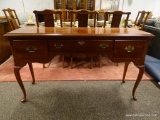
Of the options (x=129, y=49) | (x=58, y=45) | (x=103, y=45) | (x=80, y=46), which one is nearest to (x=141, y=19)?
(x=129, y=49)

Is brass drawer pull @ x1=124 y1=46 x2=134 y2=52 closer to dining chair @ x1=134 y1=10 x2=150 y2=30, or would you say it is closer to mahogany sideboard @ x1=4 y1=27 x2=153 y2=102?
mahogany sideboard @ x1=4 y1=27 x2=153 y2=102

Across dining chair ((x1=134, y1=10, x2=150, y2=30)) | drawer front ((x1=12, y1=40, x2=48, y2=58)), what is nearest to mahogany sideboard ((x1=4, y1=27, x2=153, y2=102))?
drawer front ((x1=12, y1=40, x2=48, y2=58))

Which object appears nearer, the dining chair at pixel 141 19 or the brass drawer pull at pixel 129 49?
the brass drawer pull at pixel 129 49

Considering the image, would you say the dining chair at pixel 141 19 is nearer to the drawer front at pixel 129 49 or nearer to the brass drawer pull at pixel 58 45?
the drawer front at pixel 129 49

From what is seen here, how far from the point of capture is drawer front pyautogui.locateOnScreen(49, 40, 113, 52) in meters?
1.28

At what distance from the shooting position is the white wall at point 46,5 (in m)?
4.91

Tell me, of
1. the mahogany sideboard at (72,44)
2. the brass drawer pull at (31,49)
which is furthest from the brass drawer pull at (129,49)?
the brass drawer pull at (31,49)

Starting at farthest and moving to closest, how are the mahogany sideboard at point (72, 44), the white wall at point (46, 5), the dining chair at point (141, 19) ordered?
the white wall at point (46, 5), the dining chair at point (141, 19), the mahogany sideboard at point (72, 44)

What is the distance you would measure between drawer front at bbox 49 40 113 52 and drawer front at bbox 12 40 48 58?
8 centimetres

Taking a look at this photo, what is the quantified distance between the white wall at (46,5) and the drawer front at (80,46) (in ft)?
13.3

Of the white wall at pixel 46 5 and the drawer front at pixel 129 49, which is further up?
the white wall at pixel 46 5

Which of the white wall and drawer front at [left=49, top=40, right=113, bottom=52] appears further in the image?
the white wall

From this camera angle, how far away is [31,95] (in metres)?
1.71

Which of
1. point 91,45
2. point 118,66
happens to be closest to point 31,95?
point 91,45
